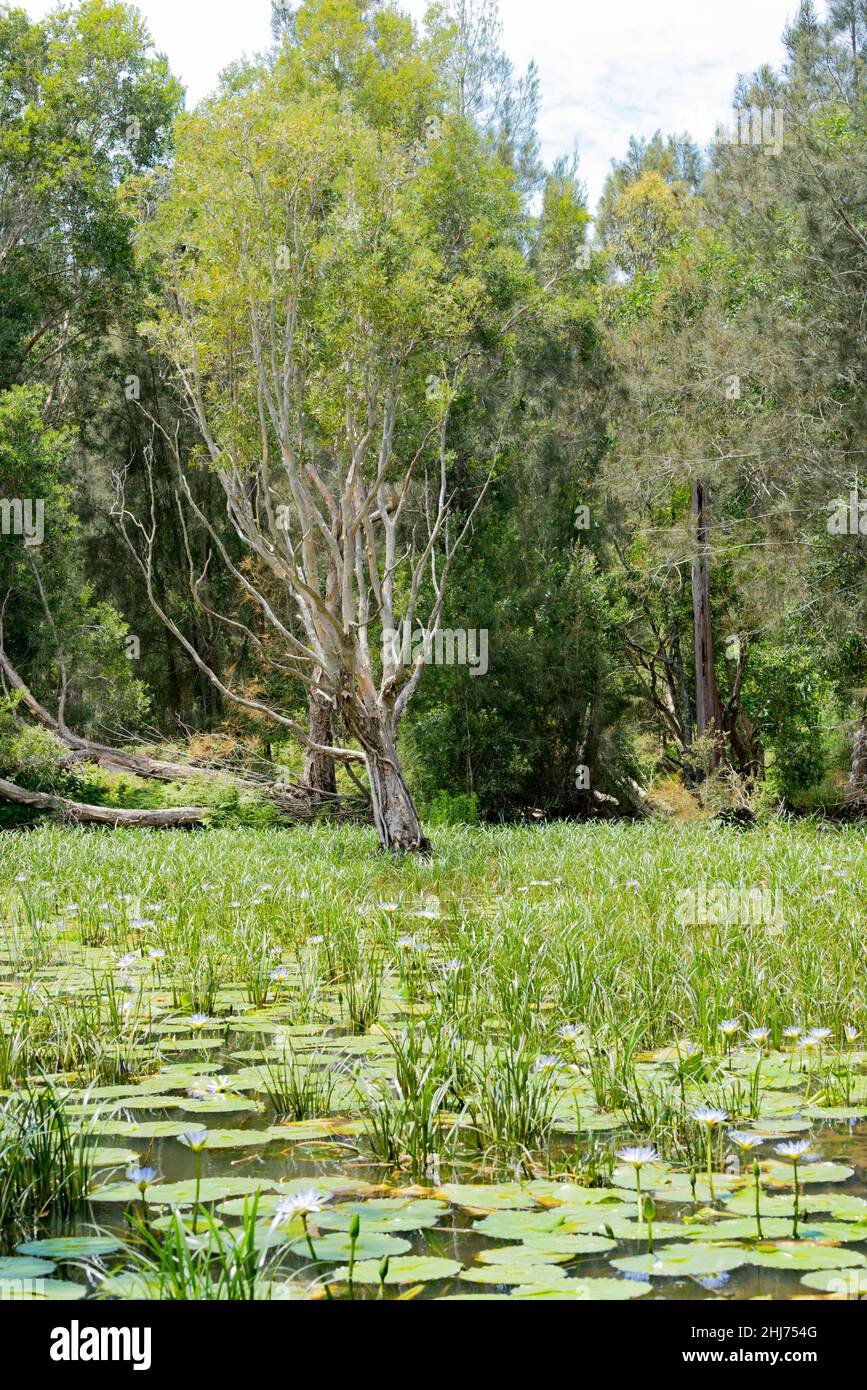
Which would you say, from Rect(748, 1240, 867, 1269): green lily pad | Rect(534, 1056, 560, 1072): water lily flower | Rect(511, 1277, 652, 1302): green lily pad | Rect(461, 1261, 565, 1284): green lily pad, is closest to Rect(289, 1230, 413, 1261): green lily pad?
Rect(461, 1261, 565, 1284): green lily pad

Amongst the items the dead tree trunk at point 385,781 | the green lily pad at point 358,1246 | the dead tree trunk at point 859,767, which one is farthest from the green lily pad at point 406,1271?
the dead tree trunk at point 859,767

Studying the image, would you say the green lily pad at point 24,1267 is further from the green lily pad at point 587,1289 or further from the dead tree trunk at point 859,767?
the dead tree trunk at point 859,767

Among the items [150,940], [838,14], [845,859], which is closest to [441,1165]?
[150,940]

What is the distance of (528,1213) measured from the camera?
2635 mm

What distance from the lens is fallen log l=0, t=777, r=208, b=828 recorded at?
54.7ft

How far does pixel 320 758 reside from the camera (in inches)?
684

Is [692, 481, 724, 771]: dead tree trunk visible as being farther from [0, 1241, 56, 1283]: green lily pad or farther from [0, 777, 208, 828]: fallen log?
[0, 1241, 56, 1283]: green lily pad

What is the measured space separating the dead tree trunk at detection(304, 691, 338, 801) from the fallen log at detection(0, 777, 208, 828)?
162 centimetres

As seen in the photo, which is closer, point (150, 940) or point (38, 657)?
point (150, 940)

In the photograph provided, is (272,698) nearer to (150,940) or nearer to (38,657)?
(38,657)

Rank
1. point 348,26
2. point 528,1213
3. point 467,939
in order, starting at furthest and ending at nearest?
point 348,26, point 467,939, point 528,1213

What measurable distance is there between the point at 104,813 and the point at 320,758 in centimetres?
316

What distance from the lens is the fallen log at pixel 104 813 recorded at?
16688 millimetres

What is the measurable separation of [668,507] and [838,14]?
28.2ft
